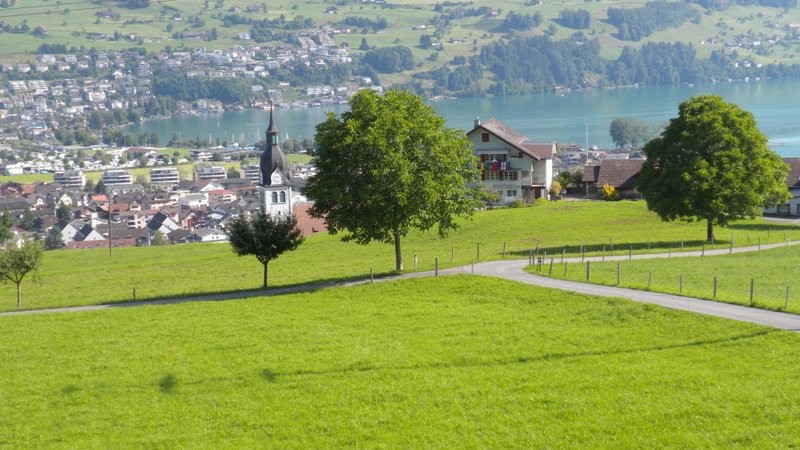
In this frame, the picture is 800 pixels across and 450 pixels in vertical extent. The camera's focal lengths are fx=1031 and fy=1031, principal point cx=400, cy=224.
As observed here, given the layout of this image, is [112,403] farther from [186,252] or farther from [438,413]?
[186,252]

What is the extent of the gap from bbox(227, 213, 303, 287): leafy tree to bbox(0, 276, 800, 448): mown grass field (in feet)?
28.5

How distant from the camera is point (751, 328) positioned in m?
25.8

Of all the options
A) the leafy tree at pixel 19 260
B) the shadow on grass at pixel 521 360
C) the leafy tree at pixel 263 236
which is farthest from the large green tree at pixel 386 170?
the shadow on grass at pixel 521 360

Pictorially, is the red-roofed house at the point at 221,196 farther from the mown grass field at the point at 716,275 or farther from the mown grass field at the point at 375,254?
the mown grass field at the point at 716,275

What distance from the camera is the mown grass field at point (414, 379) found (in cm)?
2016

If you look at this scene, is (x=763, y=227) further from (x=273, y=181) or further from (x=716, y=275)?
(x=273, y=181)

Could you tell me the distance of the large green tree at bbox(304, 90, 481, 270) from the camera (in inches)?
1532

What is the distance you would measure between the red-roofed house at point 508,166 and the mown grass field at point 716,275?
39877 mm

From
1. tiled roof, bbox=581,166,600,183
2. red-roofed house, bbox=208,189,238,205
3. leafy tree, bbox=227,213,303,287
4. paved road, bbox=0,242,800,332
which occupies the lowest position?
red-roofed house, bbox=208,189,238,205

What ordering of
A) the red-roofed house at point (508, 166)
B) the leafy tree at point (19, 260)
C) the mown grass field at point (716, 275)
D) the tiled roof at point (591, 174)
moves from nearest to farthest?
the mown grass field at point (716, 275) < the leafy tree at point (19, 260) < the red-roofed house at point (508, 166) < the tiled roof at point (591, 174)

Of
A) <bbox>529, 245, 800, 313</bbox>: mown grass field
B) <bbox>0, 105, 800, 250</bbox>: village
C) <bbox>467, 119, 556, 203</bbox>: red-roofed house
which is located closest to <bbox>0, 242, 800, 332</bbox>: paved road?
<bbox>529, 245, 800, 313</bbox>: mown grass field

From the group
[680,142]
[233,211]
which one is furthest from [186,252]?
[233,211]

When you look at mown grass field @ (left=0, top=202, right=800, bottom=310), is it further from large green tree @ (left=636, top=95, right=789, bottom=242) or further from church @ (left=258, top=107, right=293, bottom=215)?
church @ (left=258, top=107, right=293, bottom=215)

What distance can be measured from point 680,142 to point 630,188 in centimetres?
3265
